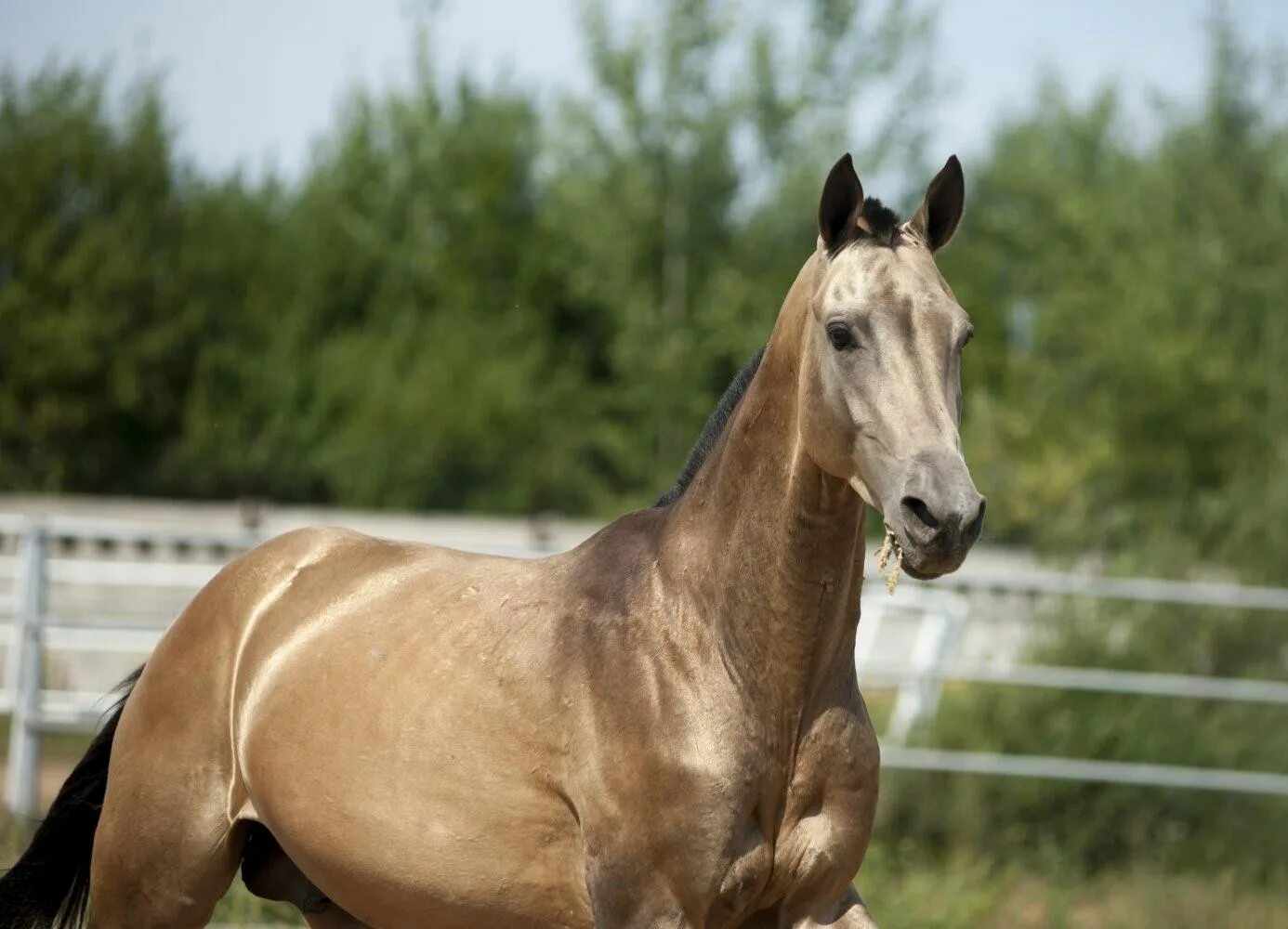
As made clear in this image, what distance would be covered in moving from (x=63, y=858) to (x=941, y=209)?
292 centimetres

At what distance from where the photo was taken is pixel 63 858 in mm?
4328

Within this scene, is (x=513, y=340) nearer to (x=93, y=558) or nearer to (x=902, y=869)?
(x=93, y=558)

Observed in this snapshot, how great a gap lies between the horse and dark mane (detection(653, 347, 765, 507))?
0.04 feet

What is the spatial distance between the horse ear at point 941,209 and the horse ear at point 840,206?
0.53ft

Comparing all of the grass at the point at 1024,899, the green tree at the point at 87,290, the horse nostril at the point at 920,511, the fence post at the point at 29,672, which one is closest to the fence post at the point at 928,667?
the grass at the point at 1024,899

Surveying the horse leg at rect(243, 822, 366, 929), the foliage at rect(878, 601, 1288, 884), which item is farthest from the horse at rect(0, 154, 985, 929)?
the foliage at rect(878, 601, 1288, 884)

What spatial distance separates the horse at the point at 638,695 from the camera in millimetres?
3012

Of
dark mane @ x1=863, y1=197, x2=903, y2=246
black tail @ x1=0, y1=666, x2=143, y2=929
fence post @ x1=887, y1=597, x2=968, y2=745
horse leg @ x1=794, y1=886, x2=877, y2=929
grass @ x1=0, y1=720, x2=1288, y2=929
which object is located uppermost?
dark mane @ x1=863, y1=197, x2=903, y2=246

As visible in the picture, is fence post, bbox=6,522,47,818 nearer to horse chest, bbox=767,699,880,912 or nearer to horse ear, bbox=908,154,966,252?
horse chest, bbox=767,699,880,912

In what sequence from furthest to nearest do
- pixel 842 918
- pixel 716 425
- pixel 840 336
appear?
pixel 716 425 → pixel 842 918 → pixel 840 336

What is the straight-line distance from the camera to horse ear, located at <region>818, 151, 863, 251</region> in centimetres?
309

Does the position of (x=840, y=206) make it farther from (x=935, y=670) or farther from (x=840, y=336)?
(x=935, y=670)

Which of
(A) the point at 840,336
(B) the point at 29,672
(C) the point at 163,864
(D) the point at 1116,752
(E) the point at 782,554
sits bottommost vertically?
(D) the point at 1116,752

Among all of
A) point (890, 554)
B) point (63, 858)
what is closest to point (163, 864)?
point (63, 858)
